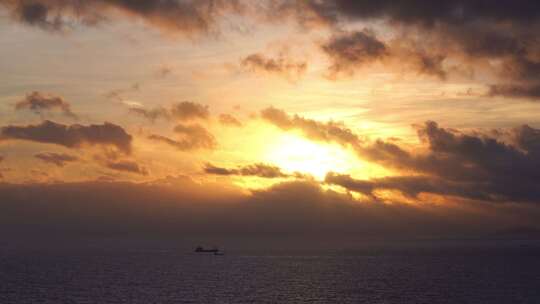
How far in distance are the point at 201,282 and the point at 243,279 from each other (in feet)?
50.9

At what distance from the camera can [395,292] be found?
15200 centimetres

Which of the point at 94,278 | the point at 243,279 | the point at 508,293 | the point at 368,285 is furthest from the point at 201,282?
the point at 508,293

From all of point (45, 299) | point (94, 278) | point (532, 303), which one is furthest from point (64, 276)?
point (532, 303)

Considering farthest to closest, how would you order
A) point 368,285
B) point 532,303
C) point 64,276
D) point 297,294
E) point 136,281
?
point 64,276 < point 136,281 < point 368,285 < point 297,294 < point 532,303

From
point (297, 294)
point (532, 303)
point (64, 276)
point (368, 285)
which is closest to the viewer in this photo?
point (532, 303)

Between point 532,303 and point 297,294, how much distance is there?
53.8 m

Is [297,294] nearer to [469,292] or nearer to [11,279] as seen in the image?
[469,292]

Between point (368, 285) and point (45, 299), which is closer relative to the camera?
point (45, 299)

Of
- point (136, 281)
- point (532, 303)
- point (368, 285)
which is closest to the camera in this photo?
point (532, 303)

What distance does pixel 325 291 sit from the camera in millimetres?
154375

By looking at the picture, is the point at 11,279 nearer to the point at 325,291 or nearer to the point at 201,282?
the point at 201,282

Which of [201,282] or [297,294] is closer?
[297,294]

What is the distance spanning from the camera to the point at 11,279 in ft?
601

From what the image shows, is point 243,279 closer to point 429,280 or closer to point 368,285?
point 368,285
